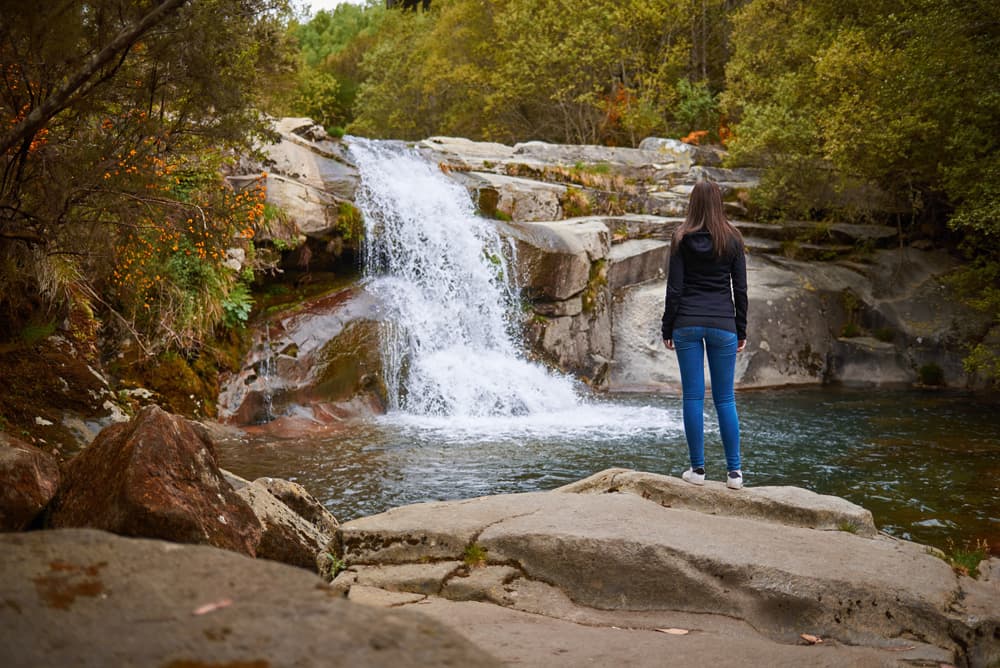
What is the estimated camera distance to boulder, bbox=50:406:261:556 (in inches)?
133

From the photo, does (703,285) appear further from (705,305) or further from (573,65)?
(573,65)

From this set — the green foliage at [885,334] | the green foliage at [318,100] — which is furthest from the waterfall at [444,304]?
the green foliage at [318,100]

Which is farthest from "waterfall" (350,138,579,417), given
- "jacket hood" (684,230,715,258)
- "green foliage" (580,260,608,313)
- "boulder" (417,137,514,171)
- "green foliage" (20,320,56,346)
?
"jacket hood" (684,230,715,258)

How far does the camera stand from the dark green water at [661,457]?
7.16 meters

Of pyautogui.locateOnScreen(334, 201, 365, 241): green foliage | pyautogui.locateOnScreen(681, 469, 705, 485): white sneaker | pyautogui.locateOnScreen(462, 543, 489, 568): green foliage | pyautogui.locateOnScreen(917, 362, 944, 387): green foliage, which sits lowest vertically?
pyautogui.locateOnScreen(917, 362, 944, 387): green foliage

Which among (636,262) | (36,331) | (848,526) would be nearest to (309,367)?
(36,331)

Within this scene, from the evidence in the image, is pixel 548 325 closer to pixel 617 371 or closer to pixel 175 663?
pixel 617 371

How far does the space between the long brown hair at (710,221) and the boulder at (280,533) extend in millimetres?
3034

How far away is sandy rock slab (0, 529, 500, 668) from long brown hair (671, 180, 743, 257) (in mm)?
4191

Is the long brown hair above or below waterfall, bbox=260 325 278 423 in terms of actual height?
above

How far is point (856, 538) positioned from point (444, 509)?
2.54 meters

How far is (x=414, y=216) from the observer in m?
14.3

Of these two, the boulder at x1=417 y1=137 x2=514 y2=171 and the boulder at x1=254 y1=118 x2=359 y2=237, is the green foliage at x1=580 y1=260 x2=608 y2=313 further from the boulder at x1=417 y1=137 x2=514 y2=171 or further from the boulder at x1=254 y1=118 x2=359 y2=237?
the boulder at x1=254 y1=118 x2=359 y2=237

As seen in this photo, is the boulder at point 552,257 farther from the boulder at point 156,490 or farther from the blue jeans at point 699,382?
the boulder at point 156,490
